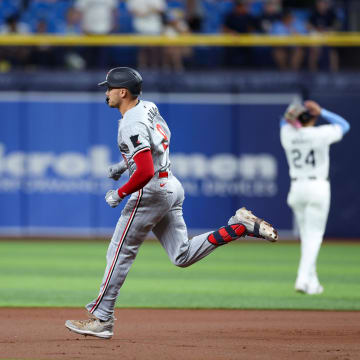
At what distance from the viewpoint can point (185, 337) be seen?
23.6 ft

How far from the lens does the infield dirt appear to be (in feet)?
20.7

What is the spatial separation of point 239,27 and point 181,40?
1.19 metres

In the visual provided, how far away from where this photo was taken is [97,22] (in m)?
17.7

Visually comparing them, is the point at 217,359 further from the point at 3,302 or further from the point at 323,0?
the point at 323,0

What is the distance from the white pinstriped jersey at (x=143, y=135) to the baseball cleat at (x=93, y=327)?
3.58 feet

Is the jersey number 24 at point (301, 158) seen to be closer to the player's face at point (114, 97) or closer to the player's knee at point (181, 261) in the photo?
the player's knee at point (181, 261)

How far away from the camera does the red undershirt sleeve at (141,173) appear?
20.9ft

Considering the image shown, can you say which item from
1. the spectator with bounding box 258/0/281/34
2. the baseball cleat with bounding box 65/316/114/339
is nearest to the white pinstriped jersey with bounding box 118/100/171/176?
the baseball cleat with bounding box 65/316/114/339

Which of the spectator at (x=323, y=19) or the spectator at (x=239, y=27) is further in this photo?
the spectator at (x=323, y=19)

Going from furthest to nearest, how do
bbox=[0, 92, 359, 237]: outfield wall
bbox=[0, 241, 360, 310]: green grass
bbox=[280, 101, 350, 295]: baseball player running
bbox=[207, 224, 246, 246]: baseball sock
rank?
bbox=[0, 92, 359, 237]: outfield wall → bbox=[280, 101, 350, 295]: baseball player running → bbox=[0, 241, 360, 310]: green grass → bbox=[207, 224, 246, 246]: baseball sock

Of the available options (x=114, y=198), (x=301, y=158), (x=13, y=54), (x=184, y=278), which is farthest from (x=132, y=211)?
(x=13, y=54)

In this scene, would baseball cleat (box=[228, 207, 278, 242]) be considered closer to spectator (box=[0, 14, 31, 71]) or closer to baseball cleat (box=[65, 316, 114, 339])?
baseball cleat (box=[65, 316, 114, 339])

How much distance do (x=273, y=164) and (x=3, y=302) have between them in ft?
29.7

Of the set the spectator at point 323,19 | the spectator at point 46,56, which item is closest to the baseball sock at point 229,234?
the spectator at point 46,56
